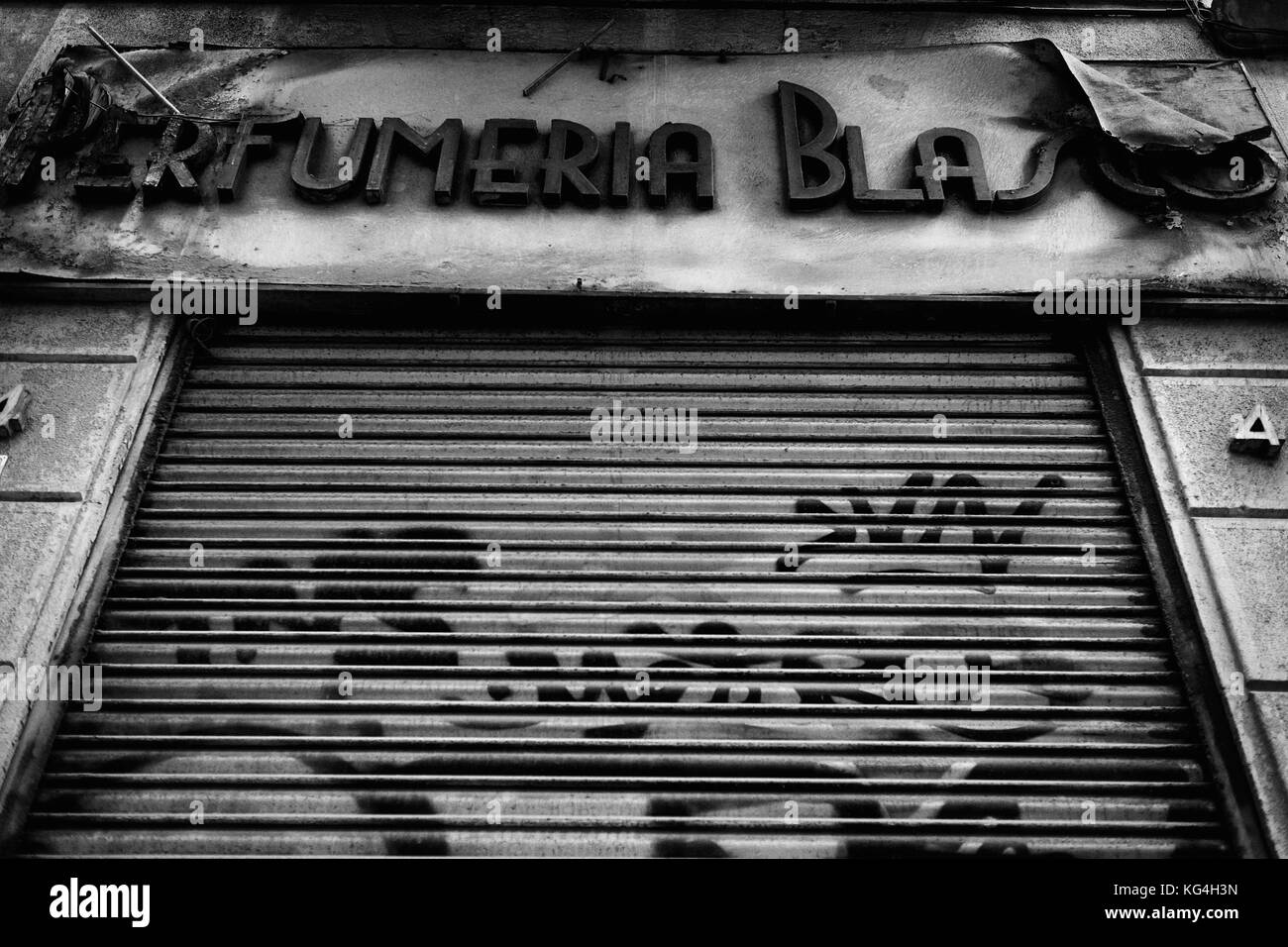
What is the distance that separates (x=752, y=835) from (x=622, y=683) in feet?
2.43

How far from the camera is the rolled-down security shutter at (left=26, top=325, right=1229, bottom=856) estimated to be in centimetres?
380

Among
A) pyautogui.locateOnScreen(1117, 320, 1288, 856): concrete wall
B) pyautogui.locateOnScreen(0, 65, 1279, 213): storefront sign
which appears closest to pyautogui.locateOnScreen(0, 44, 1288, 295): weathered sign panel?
pyautogui.locateOnScreen(0, 65, 1279, 213): storefront sign

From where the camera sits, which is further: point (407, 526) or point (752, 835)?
point (407, 526)

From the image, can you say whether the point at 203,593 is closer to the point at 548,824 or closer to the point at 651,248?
the point at 548,824

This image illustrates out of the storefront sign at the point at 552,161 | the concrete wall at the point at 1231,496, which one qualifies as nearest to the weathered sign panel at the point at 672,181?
the storefront sign at the point at 552,161

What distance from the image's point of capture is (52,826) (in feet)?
12.3

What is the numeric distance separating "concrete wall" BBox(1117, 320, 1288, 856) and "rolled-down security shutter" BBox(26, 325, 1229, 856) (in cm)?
20

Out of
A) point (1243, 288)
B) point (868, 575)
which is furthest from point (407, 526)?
point (1243, 288)

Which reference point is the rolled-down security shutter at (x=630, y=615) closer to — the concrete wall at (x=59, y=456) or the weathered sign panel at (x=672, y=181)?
the concrete wall at (x=59, y=456)

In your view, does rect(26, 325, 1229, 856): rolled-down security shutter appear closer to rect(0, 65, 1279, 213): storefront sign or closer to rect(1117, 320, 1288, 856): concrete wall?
rect(1117, 320, 1288, 856): concrete wall

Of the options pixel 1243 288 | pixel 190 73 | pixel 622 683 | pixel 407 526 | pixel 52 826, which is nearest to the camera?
pixel 52 826

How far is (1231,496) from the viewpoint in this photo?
433 centimetres

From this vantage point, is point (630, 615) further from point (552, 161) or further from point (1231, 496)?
point (1231, 496)

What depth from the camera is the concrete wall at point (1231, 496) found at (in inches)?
151
